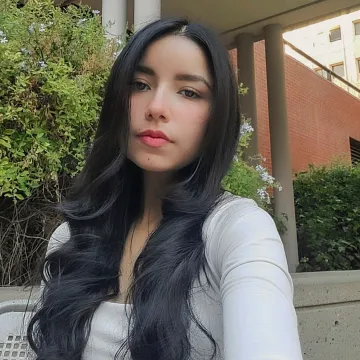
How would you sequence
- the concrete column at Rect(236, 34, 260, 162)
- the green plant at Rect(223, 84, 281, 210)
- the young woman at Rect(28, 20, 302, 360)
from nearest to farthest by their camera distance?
the young woman at Rect(28, 20, 302, 360) < the green plant at Rect(223, 84, 281, 210) < the concrete column at Rect(236, 34, 260, 162)

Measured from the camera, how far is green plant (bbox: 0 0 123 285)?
7.99ft

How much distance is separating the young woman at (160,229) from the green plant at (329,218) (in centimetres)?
548

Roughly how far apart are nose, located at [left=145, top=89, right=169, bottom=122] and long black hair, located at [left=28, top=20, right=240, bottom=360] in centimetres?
9

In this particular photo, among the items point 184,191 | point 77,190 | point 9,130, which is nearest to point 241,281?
point 184,191

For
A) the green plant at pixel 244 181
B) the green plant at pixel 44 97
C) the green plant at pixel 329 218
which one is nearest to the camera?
the green plant at pixel 44 97

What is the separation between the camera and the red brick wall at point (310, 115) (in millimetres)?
10727

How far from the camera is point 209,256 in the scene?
107 centimetres

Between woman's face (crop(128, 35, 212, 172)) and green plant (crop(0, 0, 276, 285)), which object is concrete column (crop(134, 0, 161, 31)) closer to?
green plant (crop(0, 0, 276, 285))

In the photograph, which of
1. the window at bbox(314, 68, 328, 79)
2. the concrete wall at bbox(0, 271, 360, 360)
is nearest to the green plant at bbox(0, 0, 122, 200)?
the concrete wall at bbox(0, 271, 360, 360)

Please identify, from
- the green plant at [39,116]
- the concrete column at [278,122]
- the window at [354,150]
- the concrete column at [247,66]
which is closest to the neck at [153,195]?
the green plant at [39,116]

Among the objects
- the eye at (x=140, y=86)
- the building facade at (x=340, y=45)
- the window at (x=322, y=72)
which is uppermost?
the building facade at (x=340, y=45)

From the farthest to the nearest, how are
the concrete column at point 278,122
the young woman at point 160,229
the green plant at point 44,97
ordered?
1. the concrete column at point 278,122
2. the green plant at point 44,97
3. the young woman at point 160,229

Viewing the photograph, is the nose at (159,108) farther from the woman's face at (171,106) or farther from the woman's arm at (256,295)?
the woman's arm at (256,295)

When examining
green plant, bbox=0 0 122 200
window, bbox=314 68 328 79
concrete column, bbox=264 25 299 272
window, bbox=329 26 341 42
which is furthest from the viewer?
window, bbox=329 26 341 42
